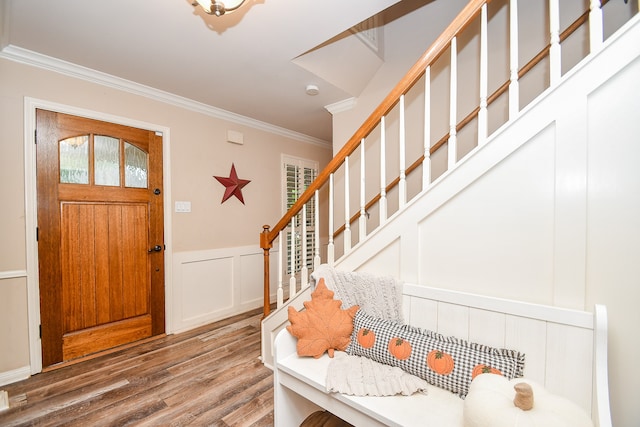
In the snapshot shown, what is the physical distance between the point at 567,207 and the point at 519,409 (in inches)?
29.6

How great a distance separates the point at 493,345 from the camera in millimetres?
1225

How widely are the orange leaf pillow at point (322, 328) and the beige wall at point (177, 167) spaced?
204cm

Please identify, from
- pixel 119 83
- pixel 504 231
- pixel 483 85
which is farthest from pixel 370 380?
pixel 119 83

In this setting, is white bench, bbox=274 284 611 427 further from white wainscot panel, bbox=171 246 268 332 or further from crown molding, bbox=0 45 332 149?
crown molding, bbox=0 45 332 149

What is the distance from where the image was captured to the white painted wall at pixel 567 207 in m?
0.99

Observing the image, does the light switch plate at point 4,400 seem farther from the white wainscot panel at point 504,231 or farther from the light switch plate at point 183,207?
the white wainscot panel at point 504,231

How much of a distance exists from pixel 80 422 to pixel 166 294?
51.2 inches

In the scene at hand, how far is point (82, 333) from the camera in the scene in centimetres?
243

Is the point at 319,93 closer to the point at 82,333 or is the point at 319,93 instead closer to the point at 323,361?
the point at 323,361

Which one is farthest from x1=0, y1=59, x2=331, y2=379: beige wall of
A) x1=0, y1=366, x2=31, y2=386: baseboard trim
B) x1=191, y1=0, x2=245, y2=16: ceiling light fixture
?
x1=191, y1=0, x2=245, y2=16: ceiling light fixture

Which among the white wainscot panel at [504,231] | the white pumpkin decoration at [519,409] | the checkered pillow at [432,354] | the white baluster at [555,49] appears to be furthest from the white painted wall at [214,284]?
the white baluster at [555,49]

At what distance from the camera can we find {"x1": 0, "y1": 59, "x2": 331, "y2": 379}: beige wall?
211 cm

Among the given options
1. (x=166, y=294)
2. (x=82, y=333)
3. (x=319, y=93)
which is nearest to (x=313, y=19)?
(x=319, y=93)

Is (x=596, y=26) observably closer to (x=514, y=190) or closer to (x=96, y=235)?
(x=514, y=190)
